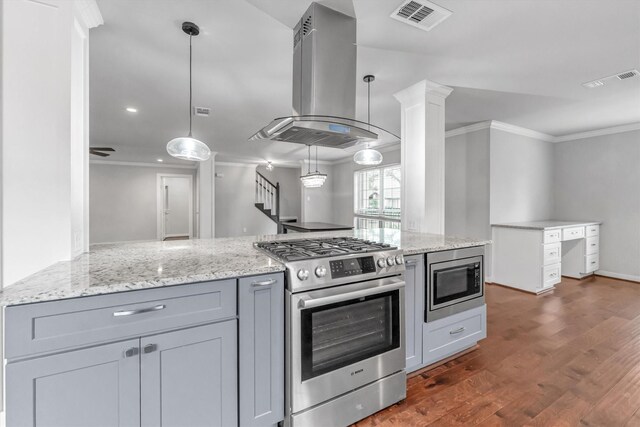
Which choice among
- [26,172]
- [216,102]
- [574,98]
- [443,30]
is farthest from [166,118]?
[574,98]

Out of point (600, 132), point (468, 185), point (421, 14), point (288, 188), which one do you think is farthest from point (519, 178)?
point (288, 188)

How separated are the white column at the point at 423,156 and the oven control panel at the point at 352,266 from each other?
155cm

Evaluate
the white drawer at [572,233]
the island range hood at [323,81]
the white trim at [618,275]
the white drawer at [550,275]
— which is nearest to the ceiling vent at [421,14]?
the island range hood at [323,81]

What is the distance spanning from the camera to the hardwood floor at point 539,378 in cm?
173

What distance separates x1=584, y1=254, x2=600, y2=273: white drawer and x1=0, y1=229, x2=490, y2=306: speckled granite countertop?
429cm

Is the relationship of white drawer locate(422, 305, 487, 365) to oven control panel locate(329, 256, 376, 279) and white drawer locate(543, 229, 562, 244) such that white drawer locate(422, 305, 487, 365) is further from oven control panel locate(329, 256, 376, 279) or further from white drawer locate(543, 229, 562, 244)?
white drawer locate(543, 229, 562, 244)

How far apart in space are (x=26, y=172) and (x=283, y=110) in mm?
2997

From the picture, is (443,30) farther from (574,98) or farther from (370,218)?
(370,218)

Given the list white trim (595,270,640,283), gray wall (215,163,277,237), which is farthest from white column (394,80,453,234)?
gray wall (215,163,277,237)

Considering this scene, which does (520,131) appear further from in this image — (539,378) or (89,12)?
(89,12)

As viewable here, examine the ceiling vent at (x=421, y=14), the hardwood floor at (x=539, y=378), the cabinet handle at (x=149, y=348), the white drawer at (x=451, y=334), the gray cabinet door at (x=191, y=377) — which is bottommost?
the hardwood floor at (x=539, y=378)

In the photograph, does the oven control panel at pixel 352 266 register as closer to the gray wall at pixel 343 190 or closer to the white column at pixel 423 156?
the white column at pixel 423 156

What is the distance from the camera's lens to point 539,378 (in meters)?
2.11

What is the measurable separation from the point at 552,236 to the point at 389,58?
11.8 ft
